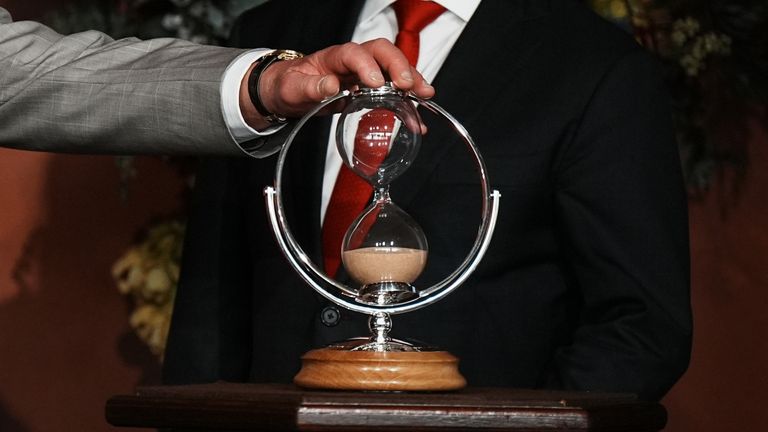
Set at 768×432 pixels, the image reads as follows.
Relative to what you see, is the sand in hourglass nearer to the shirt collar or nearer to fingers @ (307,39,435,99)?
fingers @ (307,39,435,99)

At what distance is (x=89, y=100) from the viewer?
147cm

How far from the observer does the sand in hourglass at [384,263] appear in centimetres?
122

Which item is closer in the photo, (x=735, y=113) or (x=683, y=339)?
(x=683, y=339)

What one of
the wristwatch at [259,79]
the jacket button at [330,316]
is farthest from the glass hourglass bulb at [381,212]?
the jacket button at [330,316]

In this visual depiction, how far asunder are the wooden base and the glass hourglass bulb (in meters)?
0.09

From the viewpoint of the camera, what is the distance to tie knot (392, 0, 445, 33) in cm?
181

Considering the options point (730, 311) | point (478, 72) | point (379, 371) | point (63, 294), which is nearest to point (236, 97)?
point (379, 371)

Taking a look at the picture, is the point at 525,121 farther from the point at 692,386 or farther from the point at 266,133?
the point at 692,386

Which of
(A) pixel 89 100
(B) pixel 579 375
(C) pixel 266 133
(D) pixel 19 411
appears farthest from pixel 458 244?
(D) pixel 19 411

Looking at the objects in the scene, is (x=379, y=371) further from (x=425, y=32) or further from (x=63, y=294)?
(x=63, y=294)

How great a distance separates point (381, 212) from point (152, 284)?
1.08 m

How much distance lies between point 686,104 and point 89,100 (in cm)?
122

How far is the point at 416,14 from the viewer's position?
182 cm

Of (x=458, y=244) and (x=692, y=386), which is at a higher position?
(x=458, y=244)
